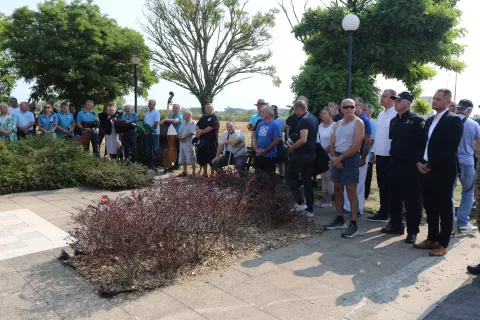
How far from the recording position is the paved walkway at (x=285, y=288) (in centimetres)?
325

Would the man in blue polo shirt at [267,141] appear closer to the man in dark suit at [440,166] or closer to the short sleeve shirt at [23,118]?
the man in dark suit at [440,166]

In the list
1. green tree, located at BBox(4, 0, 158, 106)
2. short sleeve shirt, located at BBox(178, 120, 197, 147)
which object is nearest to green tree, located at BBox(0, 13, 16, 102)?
green tree, located at BBox(4, 0, 158, 106)

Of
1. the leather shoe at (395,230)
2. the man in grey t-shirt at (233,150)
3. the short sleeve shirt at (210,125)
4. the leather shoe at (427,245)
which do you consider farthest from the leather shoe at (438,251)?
A: the short sleeve shirt at (210,125)

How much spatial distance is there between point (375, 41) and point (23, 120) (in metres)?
9.56

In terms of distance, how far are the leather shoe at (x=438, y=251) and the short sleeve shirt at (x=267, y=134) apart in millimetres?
2894

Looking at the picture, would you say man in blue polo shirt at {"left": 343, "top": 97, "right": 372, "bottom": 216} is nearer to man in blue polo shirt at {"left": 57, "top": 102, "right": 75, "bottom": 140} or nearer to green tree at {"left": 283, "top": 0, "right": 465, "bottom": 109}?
green tree at {"left": 283, "top": 0, "right": 465, "bottom": 109}

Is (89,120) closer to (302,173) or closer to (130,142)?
(130,142)

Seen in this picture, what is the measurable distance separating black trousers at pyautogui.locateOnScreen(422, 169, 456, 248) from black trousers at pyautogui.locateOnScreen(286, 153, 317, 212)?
1.78 m

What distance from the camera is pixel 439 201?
4.80 meters

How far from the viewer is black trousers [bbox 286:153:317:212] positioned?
6.19 metres

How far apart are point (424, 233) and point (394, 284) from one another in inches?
84.4

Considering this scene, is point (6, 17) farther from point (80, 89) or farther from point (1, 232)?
point (1, 232)

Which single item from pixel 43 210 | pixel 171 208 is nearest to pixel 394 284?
pixel 171 208

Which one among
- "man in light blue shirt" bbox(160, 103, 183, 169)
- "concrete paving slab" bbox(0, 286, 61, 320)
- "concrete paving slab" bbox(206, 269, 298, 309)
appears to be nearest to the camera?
"concrete paving slab" bbox(0, 286, 61, 320)
